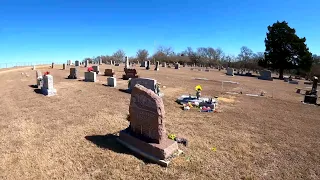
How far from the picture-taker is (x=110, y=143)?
7.20m

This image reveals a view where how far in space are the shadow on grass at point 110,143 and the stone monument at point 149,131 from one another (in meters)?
0.12

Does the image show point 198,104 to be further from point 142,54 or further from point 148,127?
point 142,54

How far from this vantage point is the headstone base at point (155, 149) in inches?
241

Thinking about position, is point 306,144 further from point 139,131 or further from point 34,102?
point 34,102

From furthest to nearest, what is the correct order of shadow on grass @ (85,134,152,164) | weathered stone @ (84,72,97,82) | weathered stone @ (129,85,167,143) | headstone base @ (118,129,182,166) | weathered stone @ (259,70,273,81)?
1. weathered stone @ (259,70,273,81)
2. weathered stone @ (84,72,97,82)
3. shadow on grass @ (85,134,152,164)
4. weathered stone @ (129,85,167,143)
5. headstone base @ (118,129,182,166)

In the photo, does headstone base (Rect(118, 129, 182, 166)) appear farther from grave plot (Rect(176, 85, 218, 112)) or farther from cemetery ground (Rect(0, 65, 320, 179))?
grave plot (Rect(176, 85, 218, 112))

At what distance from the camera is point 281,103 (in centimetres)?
1524

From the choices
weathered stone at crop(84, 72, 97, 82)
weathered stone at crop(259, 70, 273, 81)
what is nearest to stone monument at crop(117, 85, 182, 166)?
weathered stone at crop(84, 72, 97, 82)

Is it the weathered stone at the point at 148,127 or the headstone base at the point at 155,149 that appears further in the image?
the weathered stone at the point at 148,127

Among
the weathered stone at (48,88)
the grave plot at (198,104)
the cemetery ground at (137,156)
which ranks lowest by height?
the cemetery ground at (137,156)

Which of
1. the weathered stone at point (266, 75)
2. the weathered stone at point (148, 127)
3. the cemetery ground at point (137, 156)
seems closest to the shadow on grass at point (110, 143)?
the cemetery ground at point (137, 156)

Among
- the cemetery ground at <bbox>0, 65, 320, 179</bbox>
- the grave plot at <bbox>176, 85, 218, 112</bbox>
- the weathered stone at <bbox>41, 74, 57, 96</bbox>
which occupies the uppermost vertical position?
the weathered stone at <bbox>41, 74, 57, 96</bbox>

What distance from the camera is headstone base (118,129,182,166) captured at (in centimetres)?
611

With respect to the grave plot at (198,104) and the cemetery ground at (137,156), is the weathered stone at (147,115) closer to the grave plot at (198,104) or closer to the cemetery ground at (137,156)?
the cemetery ground at (137,156)
